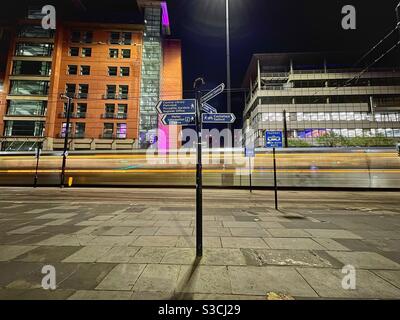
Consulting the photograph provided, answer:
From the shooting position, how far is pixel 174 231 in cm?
553

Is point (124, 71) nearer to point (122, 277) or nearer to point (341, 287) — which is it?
point (122, 277)

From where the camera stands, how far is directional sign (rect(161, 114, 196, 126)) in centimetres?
408

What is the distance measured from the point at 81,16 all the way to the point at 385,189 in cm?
5636

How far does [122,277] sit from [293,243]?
12.0ft

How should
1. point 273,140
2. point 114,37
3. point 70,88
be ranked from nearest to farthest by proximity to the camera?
point 273,140 < point 70,88 < point 114,37

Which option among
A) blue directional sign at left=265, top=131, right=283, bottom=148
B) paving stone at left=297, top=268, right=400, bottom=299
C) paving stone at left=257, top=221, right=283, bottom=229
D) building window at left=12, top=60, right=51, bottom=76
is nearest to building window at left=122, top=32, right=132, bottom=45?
Result: building window at left=12, top=60, right=51, bottom=76

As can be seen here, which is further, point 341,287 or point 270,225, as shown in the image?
point 270,225

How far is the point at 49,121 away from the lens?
31.3 metres

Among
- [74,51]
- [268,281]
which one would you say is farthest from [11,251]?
[74,51]

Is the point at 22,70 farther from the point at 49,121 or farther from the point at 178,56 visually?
the point at 178,56

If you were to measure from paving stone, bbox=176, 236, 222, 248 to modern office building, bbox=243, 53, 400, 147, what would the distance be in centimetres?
3466

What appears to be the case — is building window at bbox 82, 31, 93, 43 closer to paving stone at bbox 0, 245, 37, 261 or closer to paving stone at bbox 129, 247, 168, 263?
paving stone at bbox 0, 245, 37, 261

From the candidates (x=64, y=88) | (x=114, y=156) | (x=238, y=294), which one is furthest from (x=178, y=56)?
(x=238, y=294)

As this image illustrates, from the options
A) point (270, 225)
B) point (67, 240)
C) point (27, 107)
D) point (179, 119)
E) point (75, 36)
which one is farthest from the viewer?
point (75, 36)
